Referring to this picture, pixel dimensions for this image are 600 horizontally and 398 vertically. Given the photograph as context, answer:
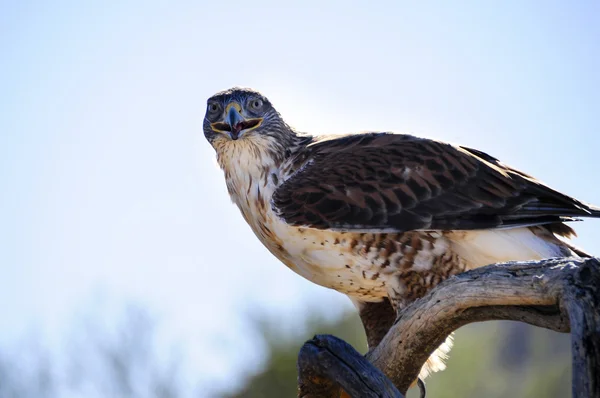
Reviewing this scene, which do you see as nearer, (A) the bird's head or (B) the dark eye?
(A) the bird's head

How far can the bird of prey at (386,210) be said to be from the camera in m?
5.66

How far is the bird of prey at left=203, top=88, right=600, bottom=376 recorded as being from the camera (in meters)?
5.66

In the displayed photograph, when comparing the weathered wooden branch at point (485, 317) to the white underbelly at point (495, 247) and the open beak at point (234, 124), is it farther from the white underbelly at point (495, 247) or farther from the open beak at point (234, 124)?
the open beak at point (234, 124)

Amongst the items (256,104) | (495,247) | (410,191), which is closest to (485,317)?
(495,247)

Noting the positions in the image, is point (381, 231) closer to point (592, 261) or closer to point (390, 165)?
point (390, 165)

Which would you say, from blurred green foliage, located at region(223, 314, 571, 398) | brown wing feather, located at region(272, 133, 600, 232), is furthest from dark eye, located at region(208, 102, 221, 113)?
blurred green foliage, located at region(223, 314, 571, 398)

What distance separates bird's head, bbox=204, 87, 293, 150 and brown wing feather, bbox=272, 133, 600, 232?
1.02ft

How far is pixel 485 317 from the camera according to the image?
4.06 m

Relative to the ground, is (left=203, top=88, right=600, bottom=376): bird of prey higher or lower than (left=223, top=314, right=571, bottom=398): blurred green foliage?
higher

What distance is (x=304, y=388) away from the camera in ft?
14.3

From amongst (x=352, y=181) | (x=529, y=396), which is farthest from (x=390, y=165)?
(x=529, y=396)

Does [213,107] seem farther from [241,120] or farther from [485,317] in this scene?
[485,317]

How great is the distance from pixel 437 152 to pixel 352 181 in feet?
1.99

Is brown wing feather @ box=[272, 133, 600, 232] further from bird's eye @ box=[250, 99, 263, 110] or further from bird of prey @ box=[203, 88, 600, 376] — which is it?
bird's eye @ box=[250, 99, 263, 110]
